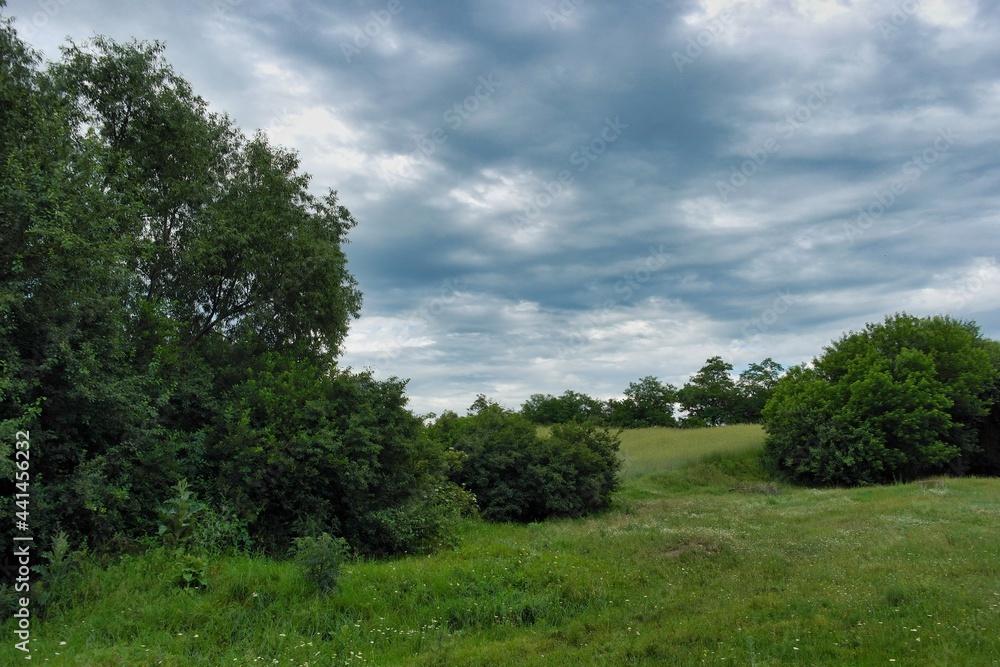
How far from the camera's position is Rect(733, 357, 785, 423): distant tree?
228ft

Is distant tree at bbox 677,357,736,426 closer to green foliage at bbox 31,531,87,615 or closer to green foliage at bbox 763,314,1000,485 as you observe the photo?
green foliage at bbox 763,314,1000,485

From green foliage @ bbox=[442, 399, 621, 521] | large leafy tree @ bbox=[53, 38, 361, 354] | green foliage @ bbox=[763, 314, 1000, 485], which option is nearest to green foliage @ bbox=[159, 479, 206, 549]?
large leafy tree @ bbox=[53, 38, 361, 354]

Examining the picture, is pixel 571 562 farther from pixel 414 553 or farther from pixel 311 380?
pixel 311 380

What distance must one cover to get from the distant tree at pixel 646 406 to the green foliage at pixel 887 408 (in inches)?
1420

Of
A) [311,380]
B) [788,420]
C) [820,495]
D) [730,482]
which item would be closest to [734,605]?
[311,380]

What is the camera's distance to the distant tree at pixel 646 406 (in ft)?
231

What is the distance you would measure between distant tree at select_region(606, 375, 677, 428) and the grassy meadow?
5952 centimetres

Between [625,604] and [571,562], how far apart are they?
214 cm

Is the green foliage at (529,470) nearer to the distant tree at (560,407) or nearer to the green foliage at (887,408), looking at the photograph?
the green foliage at (887,408)

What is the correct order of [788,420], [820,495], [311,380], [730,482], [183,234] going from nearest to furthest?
1. [311,380]
2. [183,234]
3. [820,495]
4. [730,482]
5. [788,420]

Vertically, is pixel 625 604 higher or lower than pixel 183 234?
lower

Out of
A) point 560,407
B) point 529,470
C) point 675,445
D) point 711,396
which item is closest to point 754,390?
point 711,396

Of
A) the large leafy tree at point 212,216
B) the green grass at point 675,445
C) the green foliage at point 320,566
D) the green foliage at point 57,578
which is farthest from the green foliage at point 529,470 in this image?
the green foliage at point 57,578

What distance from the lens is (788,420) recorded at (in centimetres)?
3056
